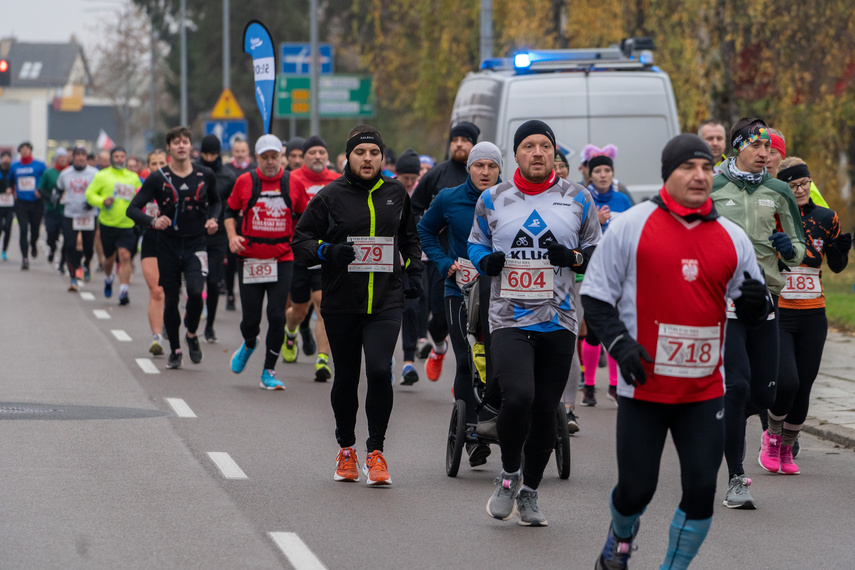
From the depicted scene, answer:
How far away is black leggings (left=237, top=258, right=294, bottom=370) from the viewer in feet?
37.2

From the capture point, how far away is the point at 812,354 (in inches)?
320

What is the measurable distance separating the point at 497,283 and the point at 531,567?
1.45 metres

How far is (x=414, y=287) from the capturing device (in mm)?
7891

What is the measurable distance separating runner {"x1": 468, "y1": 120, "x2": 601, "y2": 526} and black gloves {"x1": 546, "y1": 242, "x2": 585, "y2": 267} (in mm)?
13

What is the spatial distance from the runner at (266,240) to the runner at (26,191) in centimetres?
1396

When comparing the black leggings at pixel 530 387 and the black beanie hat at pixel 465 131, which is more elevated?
the black beanie hat at pixel 465 131

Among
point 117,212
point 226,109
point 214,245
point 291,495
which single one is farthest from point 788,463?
point 226,109

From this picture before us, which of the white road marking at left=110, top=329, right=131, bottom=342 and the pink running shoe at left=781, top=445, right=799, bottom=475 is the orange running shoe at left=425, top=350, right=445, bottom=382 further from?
the white road marking at left=110, top=329, right=131, bottom=342

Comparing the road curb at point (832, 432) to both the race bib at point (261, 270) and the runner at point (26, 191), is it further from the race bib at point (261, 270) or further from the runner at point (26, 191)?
the runner at point (26, 191)

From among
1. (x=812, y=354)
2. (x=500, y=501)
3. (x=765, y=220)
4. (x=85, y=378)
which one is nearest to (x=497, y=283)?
(x=500, y=501)

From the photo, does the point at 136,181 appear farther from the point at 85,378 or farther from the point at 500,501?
the point at 500,501

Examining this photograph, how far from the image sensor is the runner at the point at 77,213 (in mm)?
20109

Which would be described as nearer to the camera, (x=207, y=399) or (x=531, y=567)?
(x=531, y=567)

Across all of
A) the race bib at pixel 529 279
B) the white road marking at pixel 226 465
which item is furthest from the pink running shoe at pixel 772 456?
the white road marking at pixel 226 465
